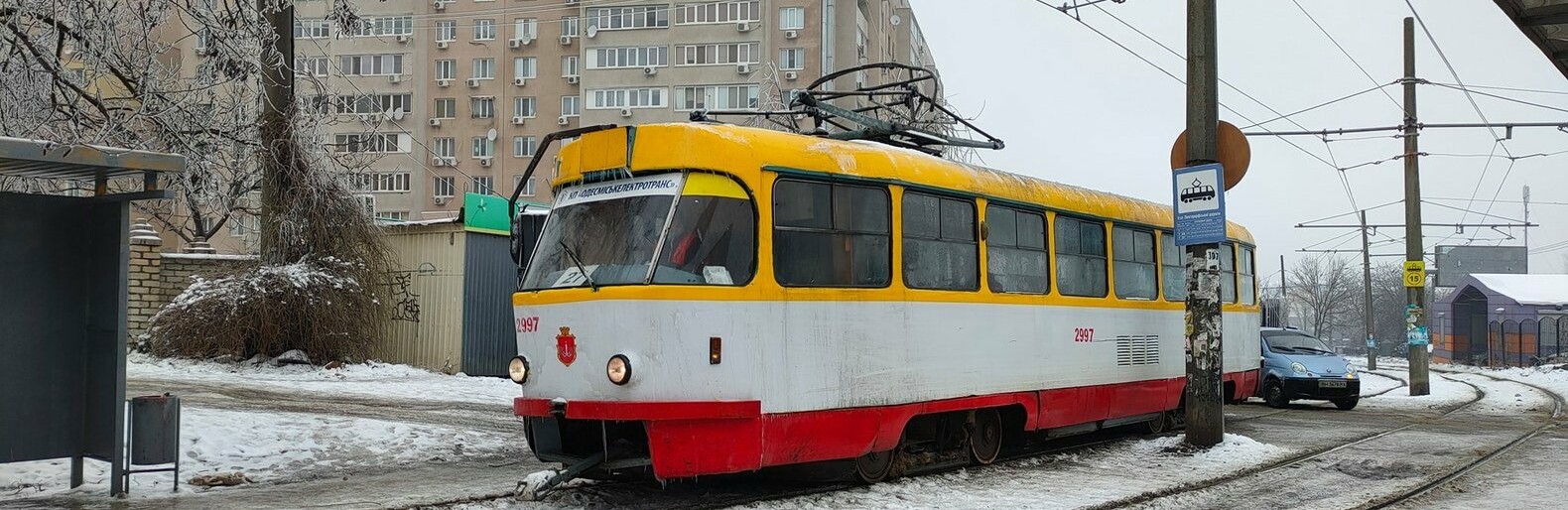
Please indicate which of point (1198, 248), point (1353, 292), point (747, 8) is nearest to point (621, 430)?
point (1198, 248)

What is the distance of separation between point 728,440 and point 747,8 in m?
45.7

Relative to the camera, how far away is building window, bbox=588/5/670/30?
53906mm

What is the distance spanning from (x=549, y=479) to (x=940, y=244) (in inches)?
140

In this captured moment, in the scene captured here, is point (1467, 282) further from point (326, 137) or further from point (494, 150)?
point (326, 137)

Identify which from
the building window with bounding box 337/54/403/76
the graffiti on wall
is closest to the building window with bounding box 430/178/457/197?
the building window with bounding box 337/54/403/76

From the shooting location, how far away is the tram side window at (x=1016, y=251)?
10742 millimetres

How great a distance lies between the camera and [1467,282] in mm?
54531

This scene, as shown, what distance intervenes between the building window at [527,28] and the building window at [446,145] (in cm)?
559

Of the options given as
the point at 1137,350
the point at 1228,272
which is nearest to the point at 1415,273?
the point at 1228,272

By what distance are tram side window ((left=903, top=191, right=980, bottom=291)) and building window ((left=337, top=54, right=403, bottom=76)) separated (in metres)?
51.7

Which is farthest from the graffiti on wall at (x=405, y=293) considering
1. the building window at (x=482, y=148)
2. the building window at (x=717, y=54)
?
the building window at (x=482, y=148)

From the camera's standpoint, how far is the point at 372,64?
57.8 m

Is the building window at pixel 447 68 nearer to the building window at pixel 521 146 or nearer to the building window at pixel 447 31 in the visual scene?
the building window at pixel 447 31

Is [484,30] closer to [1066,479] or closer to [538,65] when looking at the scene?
[538,65]
